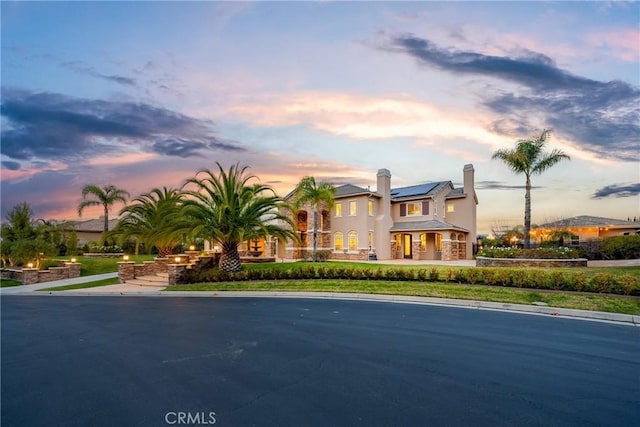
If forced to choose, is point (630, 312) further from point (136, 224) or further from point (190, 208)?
point (136, 224)

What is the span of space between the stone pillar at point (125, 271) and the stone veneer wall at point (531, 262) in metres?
23.5

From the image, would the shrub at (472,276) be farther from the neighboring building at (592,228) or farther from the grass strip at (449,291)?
the neighboring building at (592,228)

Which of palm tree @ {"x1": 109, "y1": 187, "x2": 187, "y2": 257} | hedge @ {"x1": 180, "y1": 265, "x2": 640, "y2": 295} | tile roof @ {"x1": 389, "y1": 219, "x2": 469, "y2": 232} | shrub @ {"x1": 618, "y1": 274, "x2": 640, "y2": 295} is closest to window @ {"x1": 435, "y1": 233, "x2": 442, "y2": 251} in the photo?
tile roof @ {"x1": 389, "y1": 219, "x2": 469, "y2": 232}

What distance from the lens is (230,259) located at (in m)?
20.7

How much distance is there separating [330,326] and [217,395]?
485 centimetres

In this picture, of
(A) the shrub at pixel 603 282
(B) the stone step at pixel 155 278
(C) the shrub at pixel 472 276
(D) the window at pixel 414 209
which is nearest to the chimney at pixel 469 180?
(D) the window at pixel 414 209

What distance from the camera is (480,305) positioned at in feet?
41.0

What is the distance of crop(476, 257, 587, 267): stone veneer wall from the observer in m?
22.0

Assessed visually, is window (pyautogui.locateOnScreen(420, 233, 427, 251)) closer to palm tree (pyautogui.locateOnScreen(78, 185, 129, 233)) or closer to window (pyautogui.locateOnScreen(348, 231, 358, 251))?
window (pyautogui.locateOnScreen(348, 231, 358, 251))

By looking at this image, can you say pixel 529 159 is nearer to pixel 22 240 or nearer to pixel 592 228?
pixel 592 228

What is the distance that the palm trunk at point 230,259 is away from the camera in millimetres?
20547

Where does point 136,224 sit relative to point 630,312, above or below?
above

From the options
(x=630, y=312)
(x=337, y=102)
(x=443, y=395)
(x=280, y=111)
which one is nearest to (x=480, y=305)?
(x=630, y=312)

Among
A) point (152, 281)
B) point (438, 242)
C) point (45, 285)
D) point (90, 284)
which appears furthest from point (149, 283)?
point (438, 242)
